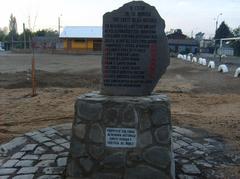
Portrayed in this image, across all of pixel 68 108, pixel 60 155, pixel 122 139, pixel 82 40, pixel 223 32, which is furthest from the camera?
pixel 223 32

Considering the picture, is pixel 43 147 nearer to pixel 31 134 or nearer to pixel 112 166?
pixel 31 134

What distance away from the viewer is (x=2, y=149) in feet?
22.2

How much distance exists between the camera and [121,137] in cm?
534

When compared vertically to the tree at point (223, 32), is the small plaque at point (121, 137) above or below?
below

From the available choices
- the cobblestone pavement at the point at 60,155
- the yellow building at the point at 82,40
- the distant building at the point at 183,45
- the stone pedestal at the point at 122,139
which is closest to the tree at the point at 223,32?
the distant building at the point at 183,45

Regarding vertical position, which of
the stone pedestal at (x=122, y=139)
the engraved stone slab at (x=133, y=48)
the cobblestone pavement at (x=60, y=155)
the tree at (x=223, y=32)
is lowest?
the cobblestone pavement at (x=60, y=155)

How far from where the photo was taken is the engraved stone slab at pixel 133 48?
570 cm

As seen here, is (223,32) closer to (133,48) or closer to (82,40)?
(82,40)

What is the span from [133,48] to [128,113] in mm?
937

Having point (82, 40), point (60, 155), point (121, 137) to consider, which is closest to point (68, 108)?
point (60, 155)

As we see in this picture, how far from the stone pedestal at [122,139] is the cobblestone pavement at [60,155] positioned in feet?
A: 1.52

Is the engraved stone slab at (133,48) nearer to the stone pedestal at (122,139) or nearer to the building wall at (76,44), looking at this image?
the stone pedestal at (122,139)

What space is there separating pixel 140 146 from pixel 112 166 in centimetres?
43

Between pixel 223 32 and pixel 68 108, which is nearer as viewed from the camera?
pixel 68 108
